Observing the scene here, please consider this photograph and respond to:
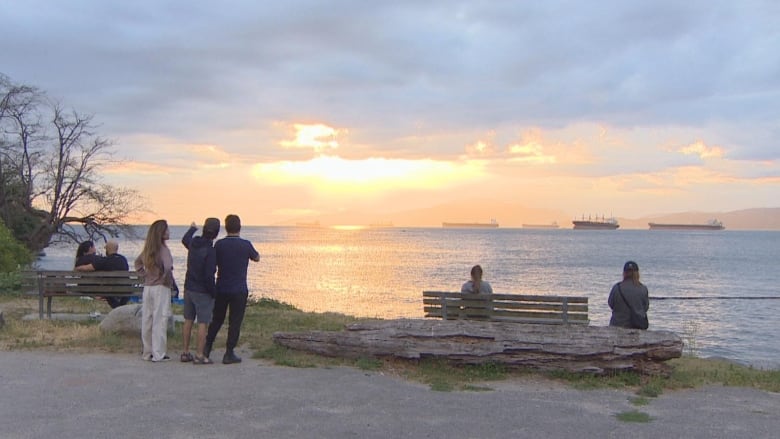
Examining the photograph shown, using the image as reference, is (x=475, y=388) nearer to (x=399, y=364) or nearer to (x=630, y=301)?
(x=399, y=364)

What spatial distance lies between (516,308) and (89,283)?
6.69 metres

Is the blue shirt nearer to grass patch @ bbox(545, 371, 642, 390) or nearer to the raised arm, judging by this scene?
the raised arm

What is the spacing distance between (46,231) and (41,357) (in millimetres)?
21811

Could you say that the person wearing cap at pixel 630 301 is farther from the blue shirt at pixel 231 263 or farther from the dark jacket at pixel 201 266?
the dark jacket at pixel 201 266

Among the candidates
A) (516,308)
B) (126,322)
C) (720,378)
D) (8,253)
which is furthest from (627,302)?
(8,253)

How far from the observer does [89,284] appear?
35.8ft

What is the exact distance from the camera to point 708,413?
21.2ft

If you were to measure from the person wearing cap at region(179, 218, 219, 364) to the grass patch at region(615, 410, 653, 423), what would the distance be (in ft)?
14.8

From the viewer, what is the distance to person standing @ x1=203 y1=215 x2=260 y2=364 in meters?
7.95

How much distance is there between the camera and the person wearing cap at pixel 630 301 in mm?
9266

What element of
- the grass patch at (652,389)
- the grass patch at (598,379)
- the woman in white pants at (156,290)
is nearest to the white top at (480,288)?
the grass patch at (598,379)

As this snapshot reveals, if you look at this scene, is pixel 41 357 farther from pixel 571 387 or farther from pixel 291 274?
pixel 291 274

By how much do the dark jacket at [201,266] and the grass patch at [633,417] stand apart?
4.54 m

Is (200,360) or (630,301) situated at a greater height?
(630,301)
